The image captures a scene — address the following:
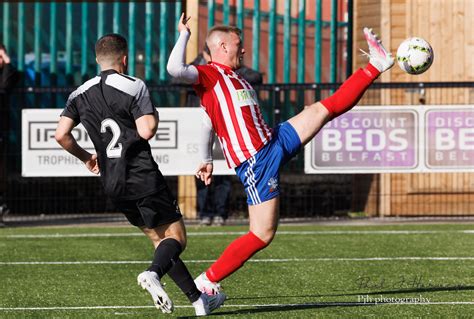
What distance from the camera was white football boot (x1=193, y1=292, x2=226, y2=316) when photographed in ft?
23.6

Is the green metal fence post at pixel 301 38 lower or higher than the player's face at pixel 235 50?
higher

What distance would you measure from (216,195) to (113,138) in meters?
7.12

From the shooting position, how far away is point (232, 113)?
757cm

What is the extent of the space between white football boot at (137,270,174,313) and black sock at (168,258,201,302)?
378 millimetres

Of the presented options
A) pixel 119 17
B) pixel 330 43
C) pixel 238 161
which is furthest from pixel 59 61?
pixel 238 161

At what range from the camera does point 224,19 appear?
1662 centimetres

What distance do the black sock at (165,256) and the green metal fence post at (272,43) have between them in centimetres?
988

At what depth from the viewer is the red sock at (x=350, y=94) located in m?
7.61

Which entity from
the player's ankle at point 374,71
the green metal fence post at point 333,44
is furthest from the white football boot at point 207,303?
the green metal fence post at point 333,44

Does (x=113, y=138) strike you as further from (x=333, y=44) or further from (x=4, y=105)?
(x=333, y=44)

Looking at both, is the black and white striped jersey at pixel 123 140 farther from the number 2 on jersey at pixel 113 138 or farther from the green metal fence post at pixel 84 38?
the green metal fence post at pixel 84 38

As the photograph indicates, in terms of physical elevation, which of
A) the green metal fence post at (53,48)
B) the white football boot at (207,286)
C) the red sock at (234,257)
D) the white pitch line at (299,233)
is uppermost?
the green metal fence post at (53,48)

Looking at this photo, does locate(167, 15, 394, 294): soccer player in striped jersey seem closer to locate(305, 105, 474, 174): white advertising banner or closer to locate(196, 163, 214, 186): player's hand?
locate(196, 163, 214, 186): player's hand

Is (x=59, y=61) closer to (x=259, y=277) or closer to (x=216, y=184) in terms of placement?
(x=216, y=184)
